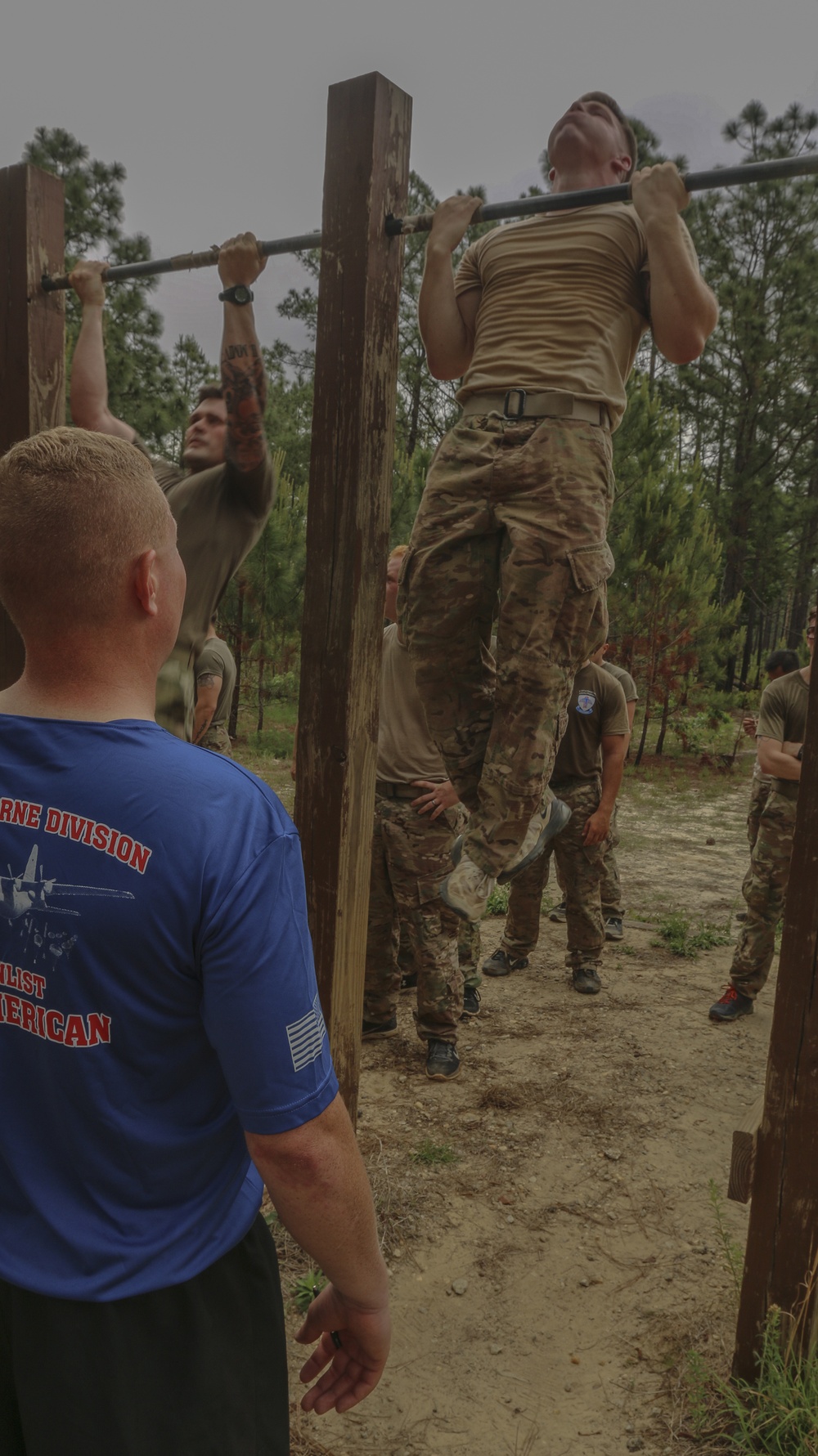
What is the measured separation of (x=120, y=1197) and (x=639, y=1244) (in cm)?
258

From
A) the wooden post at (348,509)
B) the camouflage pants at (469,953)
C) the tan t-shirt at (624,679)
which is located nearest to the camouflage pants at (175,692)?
the wooden post at (348,509)

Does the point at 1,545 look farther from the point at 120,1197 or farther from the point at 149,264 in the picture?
the point at 149,264

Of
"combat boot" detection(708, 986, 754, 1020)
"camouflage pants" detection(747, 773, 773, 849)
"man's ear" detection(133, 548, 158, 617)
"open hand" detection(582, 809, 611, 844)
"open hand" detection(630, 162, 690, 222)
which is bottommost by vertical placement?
"combat boot" detection(708, 986, 754, 1020)

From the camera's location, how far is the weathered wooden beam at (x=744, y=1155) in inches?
84.7

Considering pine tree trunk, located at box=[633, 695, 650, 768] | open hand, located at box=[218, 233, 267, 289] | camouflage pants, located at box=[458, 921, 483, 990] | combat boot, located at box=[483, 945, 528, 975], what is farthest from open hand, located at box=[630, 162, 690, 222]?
pine tree trunk, located at box=[633, 695, 650, 768]

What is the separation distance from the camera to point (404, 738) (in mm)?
4055

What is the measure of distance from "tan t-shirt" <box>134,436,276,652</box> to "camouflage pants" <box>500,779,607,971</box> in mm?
2901

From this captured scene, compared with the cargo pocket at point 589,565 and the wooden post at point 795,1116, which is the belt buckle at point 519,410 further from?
the wooden post at point 795,1116

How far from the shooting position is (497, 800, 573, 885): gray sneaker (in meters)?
2.21

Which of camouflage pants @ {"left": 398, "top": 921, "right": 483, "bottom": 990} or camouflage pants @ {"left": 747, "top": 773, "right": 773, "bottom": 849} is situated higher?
camouflage pants @ {"left": 747, "top": 773, "right": 773, "bottom": 849}

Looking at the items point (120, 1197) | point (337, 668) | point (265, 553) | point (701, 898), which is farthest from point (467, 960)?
point (265, 553)

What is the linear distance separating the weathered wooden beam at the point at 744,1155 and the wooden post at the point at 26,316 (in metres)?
2.19

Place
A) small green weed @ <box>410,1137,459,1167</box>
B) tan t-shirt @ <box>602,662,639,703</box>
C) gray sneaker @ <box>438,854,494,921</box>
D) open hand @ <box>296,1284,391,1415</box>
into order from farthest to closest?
tan t-shirt @ <box>602,662,639,703</box> → small green weed @ <box>410,1137,459,1167</box> → gray sneaker @ <box>438,854,494,921</box> → open hand @ <box>296,1284,391,1415</box>

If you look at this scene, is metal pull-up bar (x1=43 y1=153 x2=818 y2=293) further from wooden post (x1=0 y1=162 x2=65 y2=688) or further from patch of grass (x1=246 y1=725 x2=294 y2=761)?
patch of grass (x1=246 y1=725 x2=294 y2=761)
